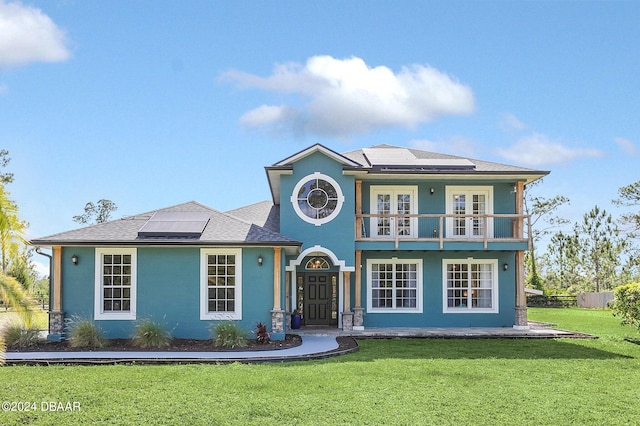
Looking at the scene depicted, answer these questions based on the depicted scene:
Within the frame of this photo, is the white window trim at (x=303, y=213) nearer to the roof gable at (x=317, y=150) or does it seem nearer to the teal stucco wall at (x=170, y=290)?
the roof gable at (x=317, y=150)

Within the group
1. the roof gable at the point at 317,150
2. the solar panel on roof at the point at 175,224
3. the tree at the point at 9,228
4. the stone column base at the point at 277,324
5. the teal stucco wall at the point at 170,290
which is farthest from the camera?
the roof gable at the point at 317,150

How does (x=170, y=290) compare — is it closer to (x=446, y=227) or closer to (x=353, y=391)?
(x=353, y=391)

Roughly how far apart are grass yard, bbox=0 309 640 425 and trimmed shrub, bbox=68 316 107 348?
3030mm

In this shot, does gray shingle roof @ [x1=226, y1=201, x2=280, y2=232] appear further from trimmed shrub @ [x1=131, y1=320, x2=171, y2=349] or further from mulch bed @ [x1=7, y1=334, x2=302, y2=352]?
trimmed shrub @ [x1=131, y1=320, x2=171, y2=349]

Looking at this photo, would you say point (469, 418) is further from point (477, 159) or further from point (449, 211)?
point (477, 159)

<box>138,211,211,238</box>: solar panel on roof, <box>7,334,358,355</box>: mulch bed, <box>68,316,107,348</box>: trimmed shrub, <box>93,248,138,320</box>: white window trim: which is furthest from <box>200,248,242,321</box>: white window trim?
<box>68,316,107,348</box>: trimmed shrub

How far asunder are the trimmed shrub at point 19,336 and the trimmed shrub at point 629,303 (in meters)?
16.9

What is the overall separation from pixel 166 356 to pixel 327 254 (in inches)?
278

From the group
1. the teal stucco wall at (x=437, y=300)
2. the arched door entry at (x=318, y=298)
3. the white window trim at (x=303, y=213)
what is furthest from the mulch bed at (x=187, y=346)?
the white window trim at (x=303, y=213)

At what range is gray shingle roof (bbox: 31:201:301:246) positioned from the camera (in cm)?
1625

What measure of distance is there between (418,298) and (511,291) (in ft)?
10.9

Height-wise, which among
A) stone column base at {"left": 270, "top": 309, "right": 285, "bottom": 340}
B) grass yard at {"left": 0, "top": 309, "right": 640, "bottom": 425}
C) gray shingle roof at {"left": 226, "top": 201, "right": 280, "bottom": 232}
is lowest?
grass yard at {"left": 0, "top": 309, "right": 640, "bottom": 425}

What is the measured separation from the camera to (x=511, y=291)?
A: 20.5 m

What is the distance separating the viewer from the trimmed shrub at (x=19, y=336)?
15164 mm
